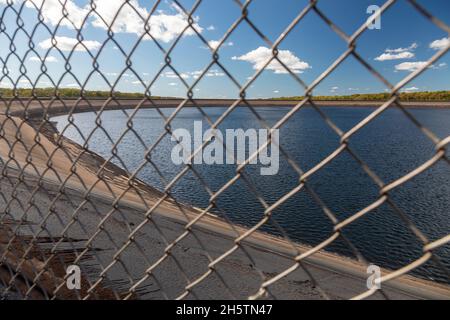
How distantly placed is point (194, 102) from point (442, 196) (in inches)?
721

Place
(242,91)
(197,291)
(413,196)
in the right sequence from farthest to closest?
(413,196), (197,291), (242,91)

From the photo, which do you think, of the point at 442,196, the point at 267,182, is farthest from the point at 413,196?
the point at 267,182

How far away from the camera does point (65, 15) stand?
6.97ft

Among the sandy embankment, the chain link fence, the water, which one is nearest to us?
the chain link fence
